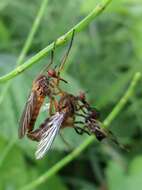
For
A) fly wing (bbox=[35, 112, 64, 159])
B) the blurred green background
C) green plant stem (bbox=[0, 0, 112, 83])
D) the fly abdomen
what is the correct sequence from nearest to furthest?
green plant stem (bbox=[0, 0, 112, 83]) < fly wing (bbox=[35, 112, 64, 159]) < the fly abdomen < the blurred green background

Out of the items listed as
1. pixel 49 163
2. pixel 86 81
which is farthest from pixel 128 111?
pixel 49 163

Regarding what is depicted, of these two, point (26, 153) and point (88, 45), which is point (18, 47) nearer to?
point (88, 45)

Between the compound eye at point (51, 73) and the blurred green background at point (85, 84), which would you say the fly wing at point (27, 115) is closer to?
the compound eye at point (51, 73)

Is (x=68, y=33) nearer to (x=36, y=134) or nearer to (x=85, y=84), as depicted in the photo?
(x=36, y=134)

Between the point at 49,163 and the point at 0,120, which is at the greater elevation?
the point at 0,120

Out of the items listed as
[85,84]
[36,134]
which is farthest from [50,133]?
[85,84]

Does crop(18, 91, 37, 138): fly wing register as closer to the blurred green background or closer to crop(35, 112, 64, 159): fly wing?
crop(35, 112, 64, 159): fly wing

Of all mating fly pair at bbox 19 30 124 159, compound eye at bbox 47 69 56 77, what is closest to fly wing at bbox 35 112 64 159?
mating fly pair at bbox 19 30 124 159
